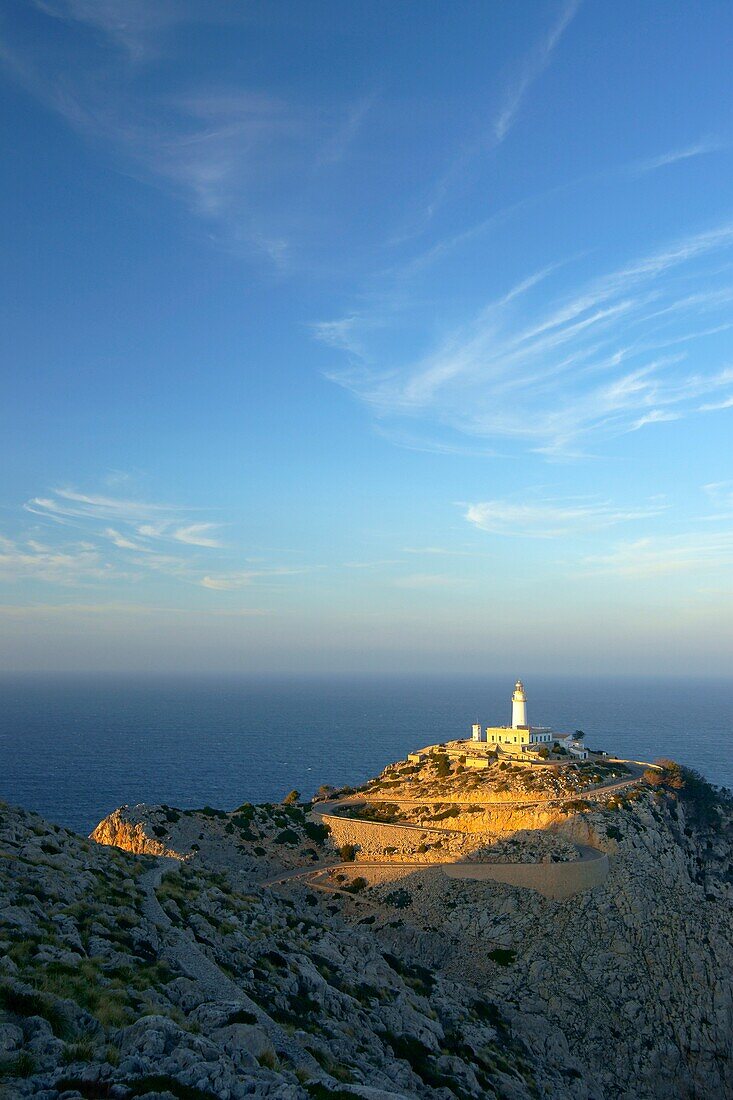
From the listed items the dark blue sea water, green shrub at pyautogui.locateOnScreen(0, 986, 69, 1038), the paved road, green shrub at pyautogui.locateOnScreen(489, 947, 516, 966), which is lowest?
the dark blue sea water

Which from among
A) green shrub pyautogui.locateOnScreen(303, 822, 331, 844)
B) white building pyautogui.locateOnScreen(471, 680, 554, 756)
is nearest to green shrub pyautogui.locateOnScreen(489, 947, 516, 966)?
green shrub pyautogui.locateOnScreen(303, 822, 331, 844)

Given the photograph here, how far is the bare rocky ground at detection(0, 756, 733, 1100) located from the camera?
12.6 metres

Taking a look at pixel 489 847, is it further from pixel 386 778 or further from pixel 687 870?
pixel 386 778

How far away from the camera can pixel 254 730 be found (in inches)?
6053

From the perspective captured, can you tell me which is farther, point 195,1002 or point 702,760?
point 702,760

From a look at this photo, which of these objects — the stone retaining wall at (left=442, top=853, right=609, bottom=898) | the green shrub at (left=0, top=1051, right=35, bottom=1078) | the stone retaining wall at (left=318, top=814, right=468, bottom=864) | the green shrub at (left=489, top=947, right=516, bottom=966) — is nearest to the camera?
the green shrub at (left=0, top=1051, right=35, bottom=1078)

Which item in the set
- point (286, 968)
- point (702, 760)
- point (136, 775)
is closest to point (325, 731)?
point (136, 775)

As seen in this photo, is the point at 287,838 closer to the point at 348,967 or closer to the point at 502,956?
the point at 502,956

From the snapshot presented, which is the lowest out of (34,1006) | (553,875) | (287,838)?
(287,838)

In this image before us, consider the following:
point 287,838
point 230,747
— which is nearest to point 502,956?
point 287,838

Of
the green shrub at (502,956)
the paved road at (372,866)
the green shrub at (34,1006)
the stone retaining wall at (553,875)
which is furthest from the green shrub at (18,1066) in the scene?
the stone retaining wall at (553,875)

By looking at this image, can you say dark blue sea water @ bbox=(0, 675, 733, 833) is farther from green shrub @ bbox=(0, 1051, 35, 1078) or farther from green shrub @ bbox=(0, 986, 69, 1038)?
green shrub @ bbox=(0, 1051, 35, 1078)

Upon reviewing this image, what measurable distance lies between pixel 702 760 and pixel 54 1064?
4943 inches

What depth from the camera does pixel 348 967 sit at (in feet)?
87.1
